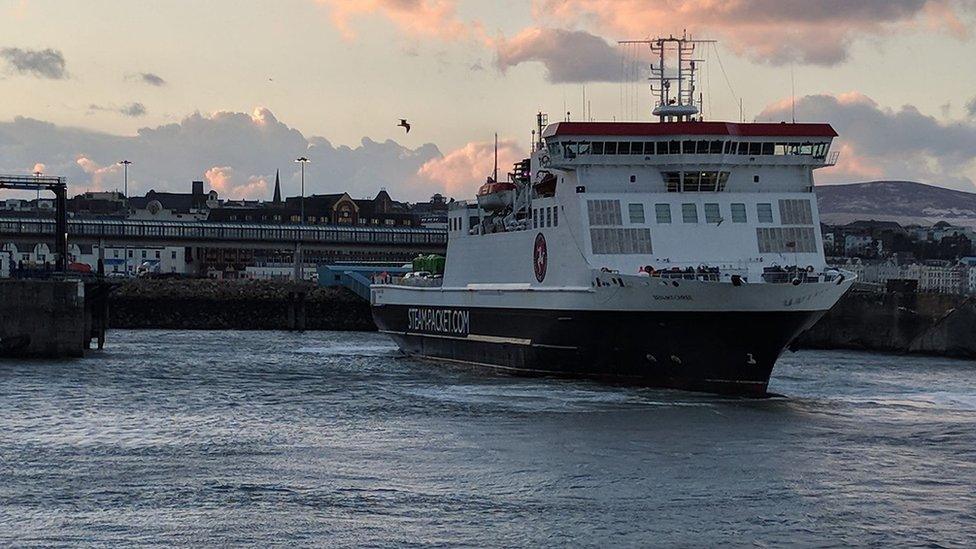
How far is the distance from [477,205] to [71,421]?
22.1 metres

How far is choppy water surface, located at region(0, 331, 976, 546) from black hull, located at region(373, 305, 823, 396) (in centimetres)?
90

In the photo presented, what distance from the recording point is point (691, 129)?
141 feet

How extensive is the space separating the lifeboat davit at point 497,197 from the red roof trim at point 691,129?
28.2 feet

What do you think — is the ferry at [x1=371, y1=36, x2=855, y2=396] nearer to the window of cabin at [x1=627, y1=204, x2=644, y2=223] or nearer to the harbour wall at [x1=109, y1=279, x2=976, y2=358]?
the window of cabin at [x1=627, y1=204, x2=644, y2=223]

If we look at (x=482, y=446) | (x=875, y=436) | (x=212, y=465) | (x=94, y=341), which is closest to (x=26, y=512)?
(x=212, y=465)

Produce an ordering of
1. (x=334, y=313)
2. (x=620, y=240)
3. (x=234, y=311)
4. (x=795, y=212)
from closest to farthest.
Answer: (x=620, y=240)
(x=795, y=212)
(x=234, y=311)
(x=334, y=313)

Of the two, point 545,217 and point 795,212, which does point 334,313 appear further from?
point 795,212

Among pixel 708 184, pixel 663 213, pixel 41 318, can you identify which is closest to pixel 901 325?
pixel 708 184

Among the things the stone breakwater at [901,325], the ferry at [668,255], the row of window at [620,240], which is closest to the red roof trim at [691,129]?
the ferry at [668,255]

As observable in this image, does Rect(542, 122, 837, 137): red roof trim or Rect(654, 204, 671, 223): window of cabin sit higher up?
Rect(542, 122, 837, 137): red roof trim

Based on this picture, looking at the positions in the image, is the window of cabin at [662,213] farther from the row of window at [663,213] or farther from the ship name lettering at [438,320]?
the ship name lettering at [438,320]

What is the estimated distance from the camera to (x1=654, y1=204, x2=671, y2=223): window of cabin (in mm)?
42781

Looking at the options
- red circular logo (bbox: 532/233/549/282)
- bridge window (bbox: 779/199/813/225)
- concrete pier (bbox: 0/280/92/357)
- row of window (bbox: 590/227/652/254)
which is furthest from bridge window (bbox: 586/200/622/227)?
concrete pier (bbox: 0/280/92/357)

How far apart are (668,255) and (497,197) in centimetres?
1182
